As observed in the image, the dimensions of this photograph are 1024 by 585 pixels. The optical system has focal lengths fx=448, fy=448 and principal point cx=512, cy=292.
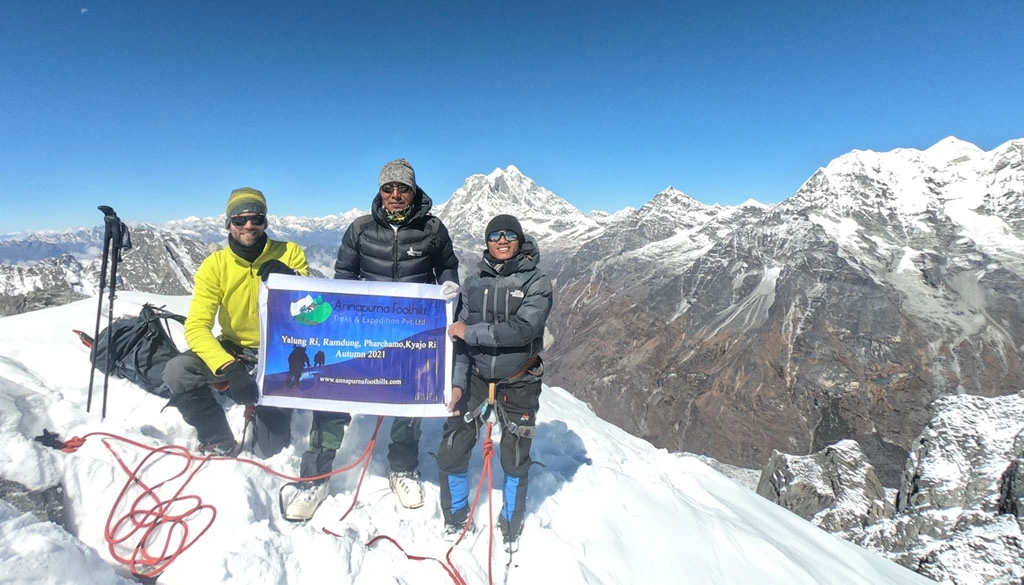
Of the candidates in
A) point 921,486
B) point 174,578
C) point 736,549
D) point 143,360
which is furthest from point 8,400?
point 921,486

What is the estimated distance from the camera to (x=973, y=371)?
13825 cm

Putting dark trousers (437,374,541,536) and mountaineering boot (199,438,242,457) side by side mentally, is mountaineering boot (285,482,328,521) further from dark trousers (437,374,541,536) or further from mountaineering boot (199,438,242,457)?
dark trousers (437,374,541,536)

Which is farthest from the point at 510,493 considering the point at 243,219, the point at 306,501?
the point at 243,219

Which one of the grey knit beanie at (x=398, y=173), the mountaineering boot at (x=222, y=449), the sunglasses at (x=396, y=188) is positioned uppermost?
the grey knit beanie at (x=398, y=173)

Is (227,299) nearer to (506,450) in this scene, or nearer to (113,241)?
(113,241)

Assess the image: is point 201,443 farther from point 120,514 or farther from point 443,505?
point 443,505

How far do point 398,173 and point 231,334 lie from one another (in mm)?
3183

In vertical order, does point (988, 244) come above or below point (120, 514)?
above

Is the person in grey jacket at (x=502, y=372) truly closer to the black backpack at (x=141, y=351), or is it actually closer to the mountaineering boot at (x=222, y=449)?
the mountaineering boot at (x=222, y=449)

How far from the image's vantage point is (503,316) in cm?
559

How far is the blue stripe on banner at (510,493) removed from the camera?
5938mm

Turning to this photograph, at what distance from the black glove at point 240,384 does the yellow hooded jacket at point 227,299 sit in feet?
0.34

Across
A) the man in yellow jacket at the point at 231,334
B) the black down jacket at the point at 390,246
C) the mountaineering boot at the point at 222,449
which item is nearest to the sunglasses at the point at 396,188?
the black down jacket at the point at 390,246

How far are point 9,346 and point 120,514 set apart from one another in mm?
4722
